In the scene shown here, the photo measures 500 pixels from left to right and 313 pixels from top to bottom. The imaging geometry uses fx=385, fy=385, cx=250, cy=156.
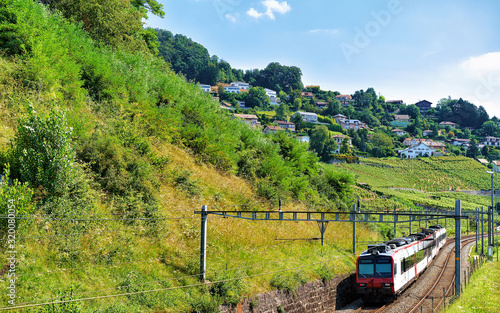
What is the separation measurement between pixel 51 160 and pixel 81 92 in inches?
322

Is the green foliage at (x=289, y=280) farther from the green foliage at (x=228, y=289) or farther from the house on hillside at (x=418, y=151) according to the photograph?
the house on hillside at (x=418, y=151)

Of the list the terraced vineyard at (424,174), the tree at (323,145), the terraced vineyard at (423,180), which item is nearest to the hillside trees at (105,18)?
the terraced vineyard at (423,180)

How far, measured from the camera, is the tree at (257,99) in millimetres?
180500

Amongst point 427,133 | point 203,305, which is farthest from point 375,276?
point 427,133

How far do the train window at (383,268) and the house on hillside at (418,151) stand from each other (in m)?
121

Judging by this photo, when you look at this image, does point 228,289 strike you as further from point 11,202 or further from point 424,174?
point 424,174

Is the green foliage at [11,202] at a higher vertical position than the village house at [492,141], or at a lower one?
lower

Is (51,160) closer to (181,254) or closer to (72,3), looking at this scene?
(181,254)

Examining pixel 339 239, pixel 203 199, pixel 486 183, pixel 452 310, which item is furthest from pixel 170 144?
pixel 486 183

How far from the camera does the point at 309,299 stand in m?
21.2

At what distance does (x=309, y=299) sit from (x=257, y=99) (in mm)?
163550

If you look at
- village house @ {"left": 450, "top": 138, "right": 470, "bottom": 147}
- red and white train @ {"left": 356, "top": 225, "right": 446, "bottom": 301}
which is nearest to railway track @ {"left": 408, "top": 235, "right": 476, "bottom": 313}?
red and white train @ {"left": 356, "top": 225, "right": 446, "bottom": 301}

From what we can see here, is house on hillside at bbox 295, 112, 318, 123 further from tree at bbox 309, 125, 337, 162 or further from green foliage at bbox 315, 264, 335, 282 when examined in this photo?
green foliage at bbox 315, 264, 335, 282

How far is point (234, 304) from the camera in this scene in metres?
16.2
